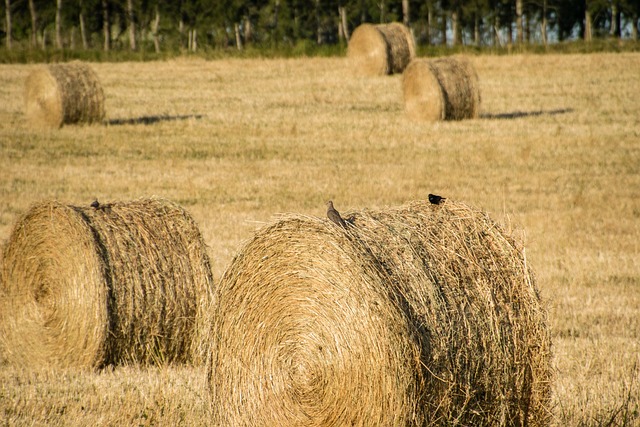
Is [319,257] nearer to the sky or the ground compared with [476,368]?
nearer to the sky

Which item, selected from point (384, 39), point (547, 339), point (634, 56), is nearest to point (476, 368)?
point (547, 339)

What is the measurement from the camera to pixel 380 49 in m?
29.7

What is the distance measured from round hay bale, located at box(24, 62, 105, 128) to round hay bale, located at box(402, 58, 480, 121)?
703 centimetres

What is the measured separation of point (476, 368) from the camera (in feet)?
16.1

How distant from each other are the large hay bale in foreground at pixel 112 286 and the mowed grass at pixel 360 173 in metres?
0.25

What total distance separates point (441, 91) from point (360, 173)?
561 centimetres

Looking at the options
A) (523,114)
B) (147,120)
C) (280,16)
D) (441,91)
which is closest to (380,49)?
(523,114)

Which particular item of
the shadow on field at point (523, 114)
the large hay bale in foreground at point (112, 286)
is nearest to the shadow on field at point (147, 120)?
the shadow on field at point (523, 114)

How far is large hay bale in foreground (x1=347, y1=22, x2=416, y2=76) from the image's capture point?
29.8 metres

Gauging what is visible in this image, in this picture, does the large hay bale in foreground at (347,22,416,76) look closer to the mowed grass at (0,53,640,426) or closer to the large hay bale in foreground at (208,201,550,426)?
the mowed grass at (0,53,640,426)

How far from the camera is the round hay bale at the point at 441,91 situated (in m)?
21.1

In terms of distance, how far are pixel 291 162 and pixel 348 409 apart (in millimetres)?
12287

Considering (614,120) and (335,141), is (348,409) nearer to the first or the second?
(335,141)

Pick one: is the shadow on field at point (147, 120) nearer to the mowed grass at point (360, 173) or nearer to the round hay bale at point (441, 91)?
the mowed grass at point (360, 173)
